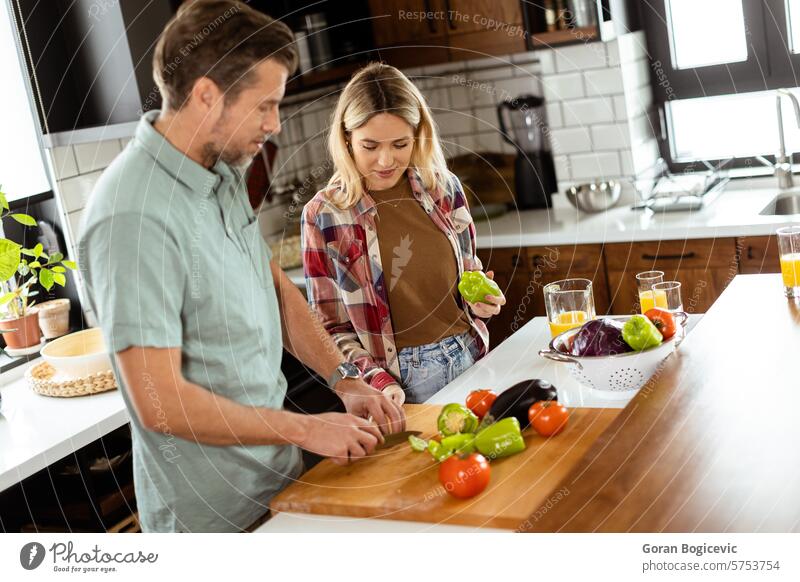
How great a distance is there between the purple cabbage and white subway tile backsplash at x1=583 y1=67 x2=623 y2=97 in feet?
3.71

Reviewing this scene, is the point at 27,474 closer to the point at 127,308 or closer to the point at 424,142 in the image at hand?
the point at 127,308

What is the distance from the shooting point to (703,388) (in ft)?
2.58

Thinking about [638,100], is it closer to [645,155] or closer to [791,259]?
[645,155]

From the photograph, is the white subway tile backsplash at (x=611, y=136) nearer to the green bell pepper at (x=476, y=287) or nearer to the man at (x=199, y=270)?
the green bell pepper at (x=476, y=287)

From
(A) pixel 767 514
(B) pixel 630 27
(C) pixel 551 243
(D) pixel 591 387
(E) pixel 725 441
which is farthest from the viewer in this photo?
(B) pixel 630 27

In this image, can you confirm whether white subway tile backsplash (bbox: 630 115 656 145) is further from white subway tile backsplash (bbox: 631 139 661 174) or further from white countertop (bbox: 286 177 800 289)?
white countertop (bbox: 286 177 800 289)

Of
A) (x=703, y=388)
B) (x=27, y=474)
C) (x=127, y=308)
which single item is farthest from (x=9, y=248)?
(x=703, y=388)

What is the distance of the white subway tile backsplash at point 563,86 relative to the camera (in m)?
1.95

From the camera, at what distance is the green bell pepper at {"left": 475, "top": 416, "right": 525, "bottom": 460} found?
2.60 feet

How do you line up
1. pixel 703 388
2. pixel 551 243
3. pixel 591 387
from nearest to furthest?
pixel 703 388
pixel 591 387
pixel 551 243

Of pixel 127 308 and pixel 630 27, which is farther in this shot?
pixel 630 27

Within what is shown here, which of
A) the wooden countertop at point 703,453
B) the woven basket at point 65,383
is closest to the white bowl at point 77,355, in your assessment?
the woven basket at point 65,383
